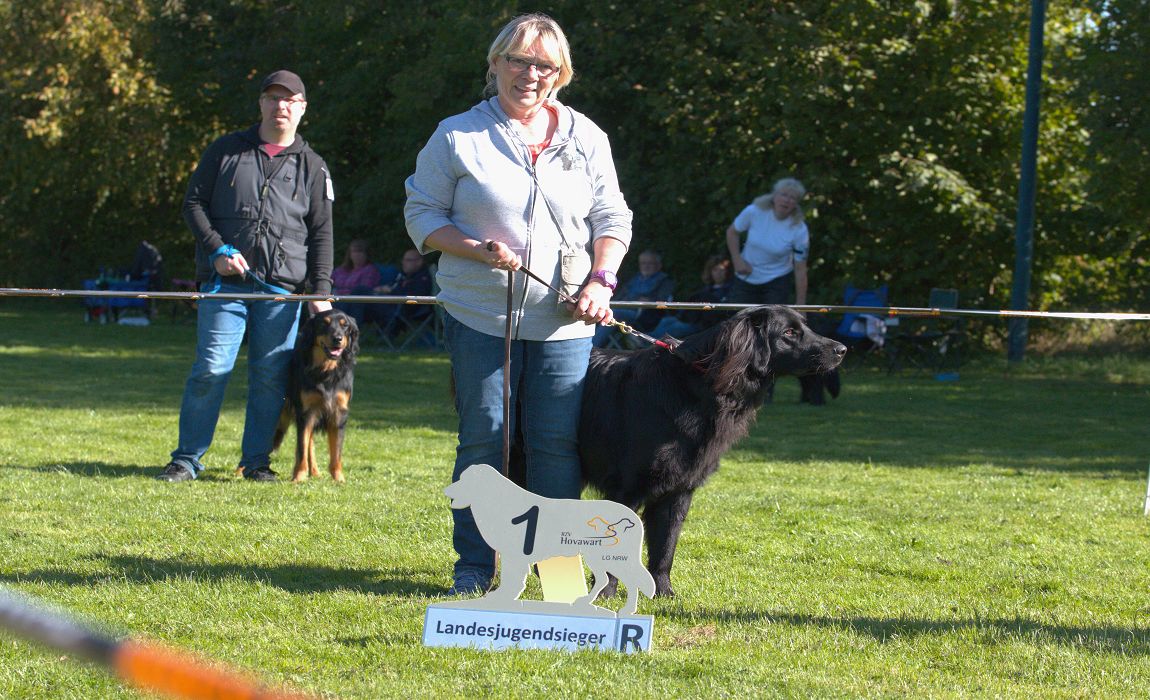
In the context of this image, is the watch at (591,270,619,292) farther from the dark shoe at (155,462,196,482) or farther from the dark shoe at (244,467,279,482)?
the dark shoe at (155,462,196,482)

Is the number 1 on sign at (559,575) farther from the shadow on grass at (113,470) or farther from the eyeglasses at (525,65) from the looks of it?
the shadow on grass at (113,470)

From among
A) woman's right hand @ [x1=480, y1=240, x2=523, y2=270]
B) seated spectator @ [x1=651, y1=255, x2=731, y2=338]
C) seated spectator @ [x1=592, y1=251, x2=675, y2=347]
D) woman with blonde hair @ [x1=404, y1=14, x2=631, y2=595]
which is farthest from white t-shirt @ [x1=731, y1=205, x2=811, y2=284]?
woman's right hand @ [x1=480, y1=240, x2=523, y2=270]

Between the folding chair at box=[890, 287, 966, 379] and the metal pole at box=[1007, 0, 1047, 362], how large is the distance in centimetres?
80

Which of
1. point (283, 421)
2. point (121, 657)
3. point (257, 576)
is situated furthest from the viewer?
point (283, 421)

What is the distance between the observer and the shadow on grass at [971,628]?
12.5ft

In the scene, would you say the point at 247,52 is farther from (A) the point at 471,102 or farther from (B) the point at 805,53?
(B) the point at 805,53

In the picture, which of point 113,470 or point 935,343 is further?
point 935,343

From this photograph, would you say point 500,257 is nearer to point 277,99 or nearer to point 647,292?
point 277,99

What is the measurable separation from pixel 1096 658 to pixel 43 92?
2575 centimetres

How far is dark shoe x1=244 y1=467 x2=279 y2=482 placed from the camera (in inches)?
264

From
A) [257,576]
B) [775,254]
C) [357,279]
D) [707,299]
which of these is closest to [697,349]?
[257,576]

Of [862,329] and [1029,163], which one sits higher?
[1029,163]

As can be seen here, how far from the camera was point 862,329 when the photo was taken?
14828mm

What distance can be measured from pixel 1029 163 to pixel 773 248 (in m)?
6.07
